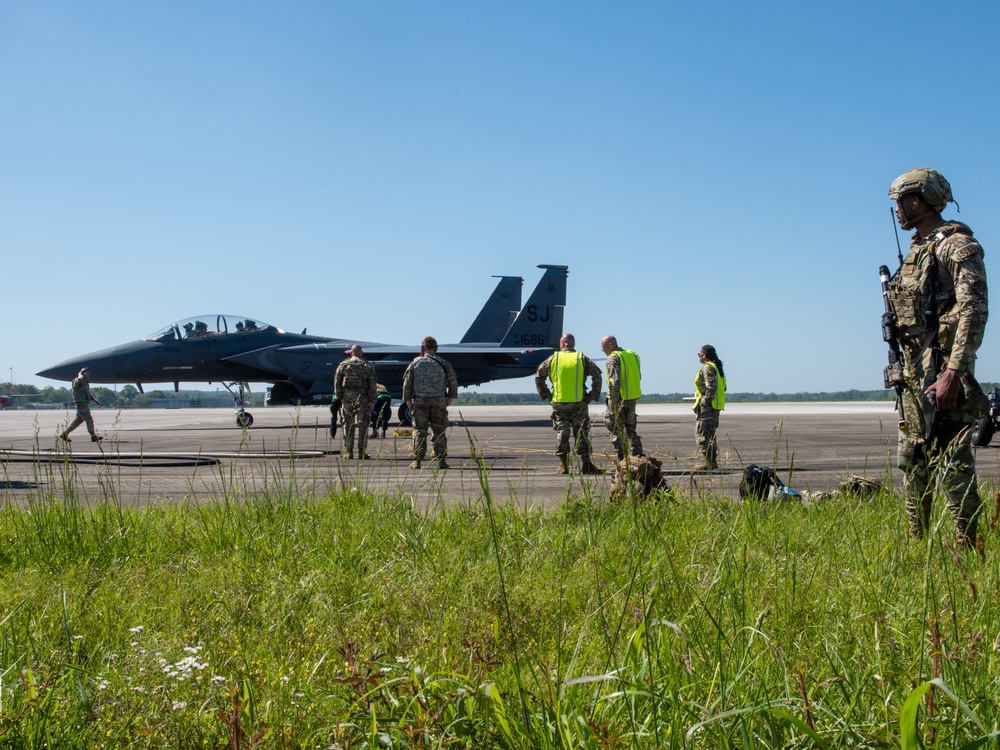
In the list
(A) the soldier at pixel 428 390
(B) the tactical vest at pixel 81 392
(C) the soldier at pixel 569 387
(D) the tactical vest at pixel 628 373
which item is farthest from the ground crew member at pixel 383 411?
(B) the tactical vest at pixel 81 392

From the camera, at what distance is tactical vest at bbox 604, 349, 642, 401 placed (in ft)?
35.6

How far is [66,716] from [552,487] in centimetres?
650

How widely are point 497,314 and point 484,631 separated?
114ft

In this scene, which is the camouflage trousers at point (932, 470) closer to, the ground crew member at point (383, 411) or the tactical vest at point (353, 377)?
the tactical vest at point (353, 377)

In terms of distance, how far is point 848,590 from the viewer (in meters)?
3.24

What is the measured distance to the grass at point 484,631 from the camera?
1.94 metres

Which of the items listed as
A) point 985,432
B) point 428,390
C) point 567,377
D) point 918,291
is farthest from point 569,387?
point 918,291

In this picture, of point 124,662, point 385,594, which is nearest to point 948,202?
point 385,594

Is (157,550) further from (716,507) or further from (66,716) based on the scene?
(716,507)

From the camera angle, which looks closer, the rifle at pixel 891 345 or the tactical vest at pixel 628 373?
the rifle at pixel 891 345

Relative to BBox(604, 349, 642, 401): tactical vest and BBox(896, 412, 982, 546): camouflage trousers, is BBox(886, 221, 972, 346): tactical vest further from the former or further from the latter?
BBox(604, 349, 642, 401): tactical vest

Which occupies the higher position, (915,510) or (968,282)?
(968,282)

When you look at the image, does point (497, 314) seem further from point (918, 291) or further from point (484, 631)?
point (484, 631)

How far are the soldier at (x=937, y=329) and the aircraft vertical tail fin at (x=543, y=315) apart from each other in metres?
28.2
